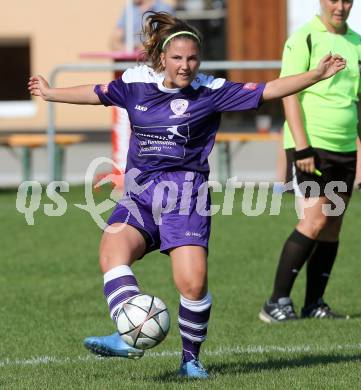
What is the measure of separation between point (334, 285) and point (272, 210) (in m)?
4.09

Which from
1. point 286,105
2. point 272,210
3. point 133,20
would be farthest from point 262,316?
point 133,20

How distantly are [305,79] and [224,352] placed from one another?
1.68 meters

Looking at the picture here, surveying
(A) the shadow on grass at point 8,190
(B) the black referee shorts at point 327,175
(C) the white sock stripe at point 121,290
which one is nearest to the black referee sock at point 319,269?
(B) the black referee shorts at point 327,175

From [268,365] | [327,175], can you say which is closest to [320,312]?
[327,175]

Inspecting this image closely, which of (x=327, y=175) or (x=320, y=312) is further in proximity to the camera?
(x=320, y=312)

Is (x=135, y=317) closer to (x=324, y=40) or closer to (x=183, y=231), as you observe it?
(x=183, y=231)

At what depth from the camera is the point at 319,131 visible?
302 inches

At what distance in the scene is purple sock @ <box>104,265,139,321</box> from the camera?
5750 millimetres

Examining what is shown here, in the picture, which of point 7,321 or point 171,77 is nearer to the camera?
point 171,77

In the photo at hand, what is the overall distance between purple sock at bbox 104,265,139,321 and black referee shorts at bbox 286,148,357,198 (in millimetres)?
2088

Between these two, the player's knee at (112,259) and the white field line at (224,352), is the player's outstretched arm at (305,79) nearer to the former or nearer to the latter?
the player's knee at (112,259)

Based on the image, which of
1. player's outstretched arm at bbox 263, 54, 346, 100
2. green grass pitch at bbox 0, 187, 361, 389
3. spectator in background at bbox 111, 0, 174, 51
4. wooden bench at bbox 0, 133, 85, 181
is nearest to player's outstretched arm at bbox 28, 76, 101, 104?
player's outstretched arm at bbox 263, 54, 346, 100

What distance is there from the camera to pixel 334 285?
29.9 ft

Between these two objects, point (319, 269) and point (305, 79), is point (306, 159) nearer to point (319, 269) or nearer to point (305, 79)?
point (319, 269)
